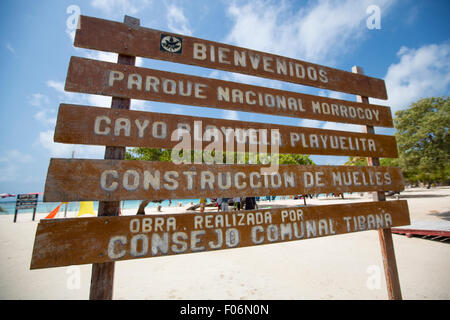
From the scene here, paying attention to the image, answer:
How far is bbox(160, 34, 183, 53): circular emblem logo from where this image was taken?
2541mm

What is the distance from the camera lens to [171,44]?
2.57m

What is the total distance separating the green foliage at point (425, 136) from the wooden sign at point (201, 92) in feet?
56.4

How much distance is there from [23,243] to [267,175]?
11859 millimetres

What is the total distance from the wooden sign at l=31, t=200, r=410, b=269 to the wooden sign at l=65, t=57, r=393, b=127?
131 centimetres

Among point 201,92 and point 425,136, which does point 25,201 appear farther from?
point 425,136

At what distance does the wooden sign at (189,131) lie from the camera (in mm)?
2010

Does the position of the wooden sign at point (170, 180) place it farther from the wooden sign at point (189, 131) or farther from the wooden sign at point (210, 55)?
the wooden sign at point (210, 55)

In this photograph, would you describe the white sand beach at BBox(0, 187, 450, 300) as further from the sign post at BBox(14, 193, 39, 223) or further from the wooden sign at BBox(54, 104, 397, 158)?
the sign post at BBox(14, 193, 39, 223)

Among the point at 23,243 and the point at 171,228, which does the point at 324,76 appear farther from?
the point at 23,243

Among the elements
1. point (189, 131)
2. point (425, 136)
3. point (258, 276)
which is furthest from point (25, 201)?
point (425, 136)

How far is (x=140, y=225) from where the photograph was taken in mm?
1942

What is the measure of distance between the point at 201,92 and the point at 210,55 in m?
0.61

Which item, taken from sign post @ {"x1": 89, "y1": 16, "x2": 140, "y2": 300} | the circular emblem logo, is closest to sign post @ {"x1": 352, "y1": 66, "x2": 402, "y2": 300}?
the circular emblem logo
